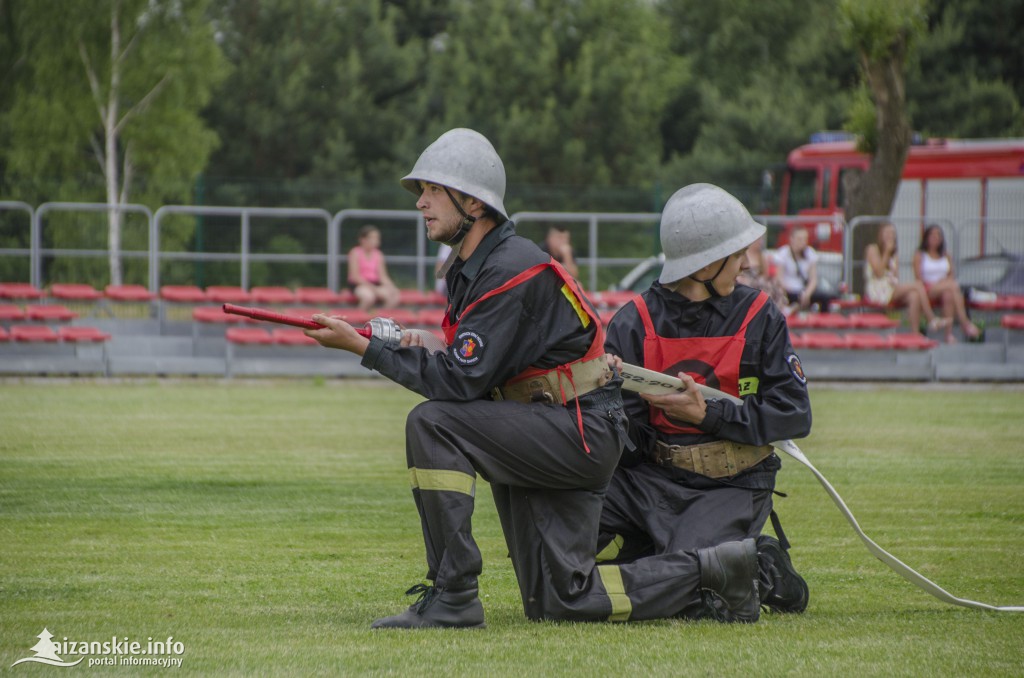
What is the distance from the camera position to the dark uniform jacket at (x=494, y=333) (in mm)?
4637

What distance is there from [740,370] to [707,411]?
0.25m

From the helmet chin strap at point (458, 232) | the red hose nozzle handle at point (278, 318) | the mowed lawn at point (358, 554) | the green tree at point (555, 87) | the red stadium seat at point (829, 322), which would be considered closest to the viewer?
the mowed lawn at point (358, 554)

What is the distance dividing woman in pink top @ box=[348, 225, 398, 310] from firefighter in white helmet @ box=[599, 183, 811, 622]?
1181 cm

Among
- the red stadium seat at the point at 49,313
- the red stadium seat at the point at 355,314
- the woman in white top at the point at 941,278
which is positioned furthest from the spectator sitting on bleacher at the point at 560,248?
the red stadium seat at the point at 49,313

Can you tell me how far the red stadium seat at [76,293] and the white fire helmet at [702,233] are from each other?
13.0 m

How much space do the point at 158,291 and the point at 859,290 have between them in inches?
360

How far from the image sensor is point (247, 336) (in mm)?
16312

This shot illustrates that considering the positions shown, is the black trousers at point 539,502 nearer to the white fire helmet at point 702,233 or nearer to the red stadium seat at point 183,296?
the white fire helmet at point 702,233

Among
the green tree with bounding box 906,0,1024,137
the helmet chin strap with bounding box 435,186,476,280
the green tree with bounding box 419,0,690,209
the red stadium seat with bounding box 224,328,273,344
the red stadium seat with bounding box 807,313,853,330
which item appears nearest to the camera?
the helmet chin strap with bounding box 435,186,476,280

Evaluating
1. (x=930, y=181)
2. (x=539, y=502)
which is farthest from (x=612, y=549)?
(x=930, y=181)

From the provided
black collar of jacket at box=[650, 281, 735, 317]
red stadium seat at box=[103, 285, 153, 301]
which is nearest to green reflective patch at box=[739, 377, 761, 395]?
black collar of jacket at box=[650, 281, 735, 317]

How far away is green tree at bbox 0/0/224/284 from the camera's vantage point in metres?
30.0

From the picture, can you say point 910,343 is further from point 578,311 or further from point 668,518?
point 578,311

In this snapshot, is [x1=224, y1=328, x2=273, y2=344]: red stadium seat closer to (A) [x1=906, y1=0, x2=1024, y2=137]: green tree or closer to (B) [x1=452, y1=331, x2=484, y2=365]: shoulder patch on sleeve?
(B) [x1=452, y1=331, x2=484, y2=365]: shoulder patch on sleeve
